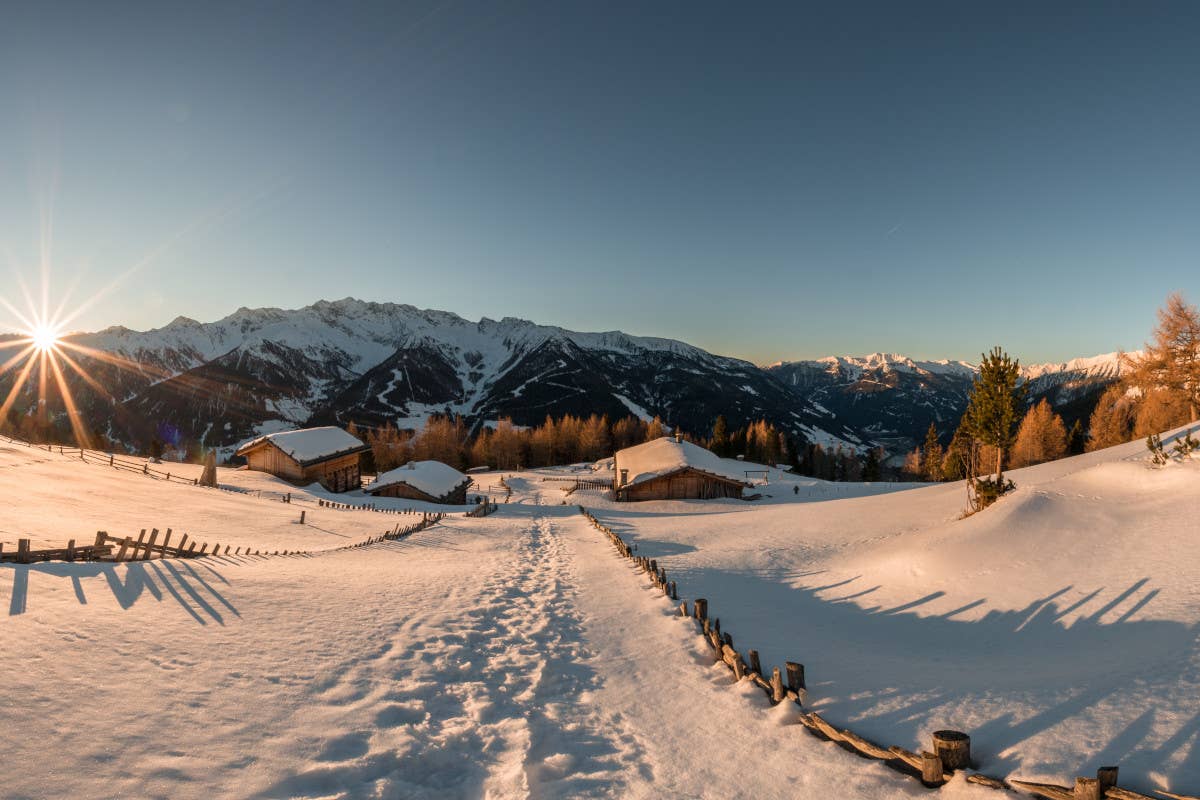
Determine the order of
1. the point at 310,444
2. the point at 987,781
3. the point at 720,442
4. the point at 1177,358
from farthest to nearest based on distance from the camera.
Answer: the point at 720,442 → the point at 310,444 → the point at 1177,358 → the point at 987,781

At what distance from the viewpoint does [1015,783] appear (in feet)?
16.1

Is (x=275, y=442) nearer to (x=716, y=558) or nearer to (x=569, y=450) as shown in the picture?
(x=716, y=558)

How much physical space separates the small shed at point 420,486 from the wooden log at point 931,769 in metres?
54.5

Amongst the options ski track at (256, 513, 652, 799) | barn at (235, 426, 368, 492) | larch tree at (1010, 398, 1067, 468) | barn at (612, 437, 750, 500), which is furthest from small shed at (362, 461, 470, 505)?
larch tree at (1010, 398, 1067, 468)

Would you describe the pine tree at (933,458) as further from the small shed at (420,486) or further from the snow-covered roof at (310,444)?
the snow-covered roof at (310,444)

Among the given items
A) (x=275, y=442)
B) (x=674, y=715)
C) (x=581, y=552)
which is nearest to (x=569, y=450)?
(x=275, y=442)

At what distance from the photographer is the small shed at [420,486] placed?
181 feet

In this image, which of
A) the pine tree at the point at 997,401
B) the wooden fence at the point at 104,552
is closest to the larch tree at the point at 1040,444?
the pine tree at the point at 997,401

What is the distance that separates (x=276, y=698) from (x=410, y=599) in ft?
21.2

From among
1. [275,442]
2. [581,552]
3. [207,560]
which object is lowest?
[581,552]

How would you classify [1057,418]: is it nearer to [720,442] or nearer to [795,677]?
[720,442]

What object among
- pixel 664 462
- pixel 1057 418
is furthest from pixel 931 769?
pixel 1057 418

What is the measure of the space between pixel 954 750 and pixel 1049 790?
77cm

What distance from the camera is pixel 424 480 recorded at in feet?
185
